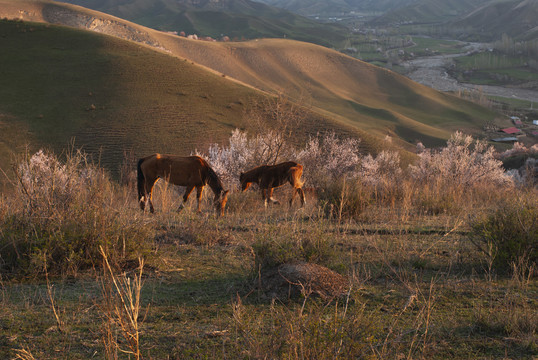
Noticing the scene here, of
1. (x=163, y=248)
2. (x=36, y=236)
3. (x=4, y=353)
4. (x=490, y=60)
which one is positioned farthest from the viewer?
(x=490, y=60)

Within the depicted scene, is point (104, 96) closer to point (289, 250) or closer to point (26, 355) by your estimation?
point (289, 250)

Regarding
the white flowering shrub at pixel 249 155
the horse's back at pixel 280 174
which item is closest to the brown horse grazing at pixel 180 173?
the horse's back at pixel 280 174

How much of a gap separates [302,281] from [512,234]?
325 centimetres

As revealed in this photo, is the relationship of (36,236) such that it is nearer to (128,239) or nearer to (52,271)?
(52,271)

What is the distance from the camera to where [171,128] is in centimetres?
4731

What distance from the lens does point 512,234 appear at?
603 centimetres

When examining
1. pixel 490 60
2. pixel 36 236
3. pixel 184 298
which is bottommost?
pixel 184 298

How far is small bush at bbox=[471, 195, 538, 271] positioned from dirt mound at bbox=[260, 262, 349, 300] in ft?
7.73

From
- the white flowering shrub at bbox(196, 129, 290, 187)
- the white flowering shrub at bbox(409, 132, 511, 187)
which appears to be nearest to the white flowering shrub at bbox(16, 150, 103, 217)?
the white flowering shrub at bbox(196, 129, 290, 187)

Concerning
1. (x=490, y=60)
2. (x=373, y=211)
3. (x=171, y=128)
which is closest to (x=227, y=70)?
(x=171, y=128)

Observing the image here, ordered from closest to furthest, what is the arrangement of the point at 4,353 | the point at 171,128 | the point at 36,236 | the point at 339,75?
the point at 4,353, the point at 36,236, the point at 171,128, the point at 339,75

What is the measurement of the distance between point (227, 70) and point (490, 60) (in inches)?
5613

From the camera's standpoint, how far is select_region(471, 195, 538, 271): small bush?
231 inches

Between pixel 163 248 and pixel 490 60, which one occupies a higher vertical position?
pixel 490 60
